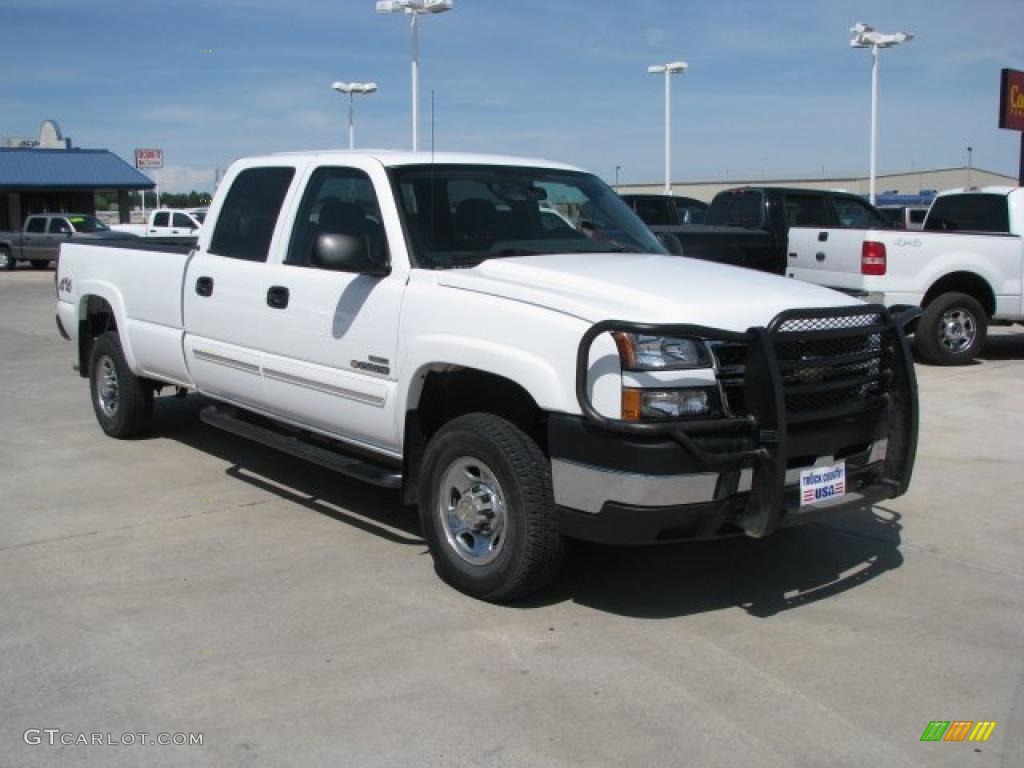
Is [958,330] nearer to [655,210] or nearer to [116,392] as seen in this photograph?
[655,210]

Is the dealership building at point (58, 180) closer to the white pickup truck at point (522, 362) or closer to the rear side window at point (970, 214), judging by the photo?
the rear side window at point (970, 214)

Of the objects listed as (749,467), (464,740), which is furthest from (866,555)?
(464,740)

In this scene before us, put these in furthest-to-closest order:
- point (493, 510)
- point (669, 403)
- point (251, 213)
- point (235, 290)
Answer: point (251, 213), point (235, 290), point (493, 510), point (669, 403)

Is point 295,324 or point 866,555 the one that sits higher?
point 295,324

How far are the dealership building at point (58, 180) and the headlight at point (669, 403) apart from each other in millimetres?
42213

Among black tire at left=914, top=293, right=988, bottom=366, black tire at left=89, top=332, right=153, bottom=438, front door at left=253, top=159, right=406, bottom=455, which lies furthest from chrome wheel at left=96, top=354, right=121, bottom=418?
black tire at left=914, top=293, right=988, bottom=366

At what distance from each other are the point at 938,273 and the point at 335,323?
8483 mm

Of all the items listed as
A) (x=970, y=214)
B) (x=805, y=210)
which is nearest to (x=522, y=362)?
(x=970, y=214)

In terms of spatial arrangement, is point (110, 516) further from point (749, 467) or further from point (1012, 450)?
point (1012, 450)

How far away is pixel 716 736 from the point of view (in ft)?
11.7

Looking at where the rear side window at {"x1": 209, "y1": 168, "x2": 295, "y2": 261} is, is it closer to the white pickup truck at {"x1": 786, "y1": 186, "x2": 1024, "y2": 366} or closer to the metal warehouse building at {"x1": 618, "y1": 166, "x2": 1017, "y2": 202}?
the white pickup truck at {"x1": 786, "y1": 186, "x2": 1024, "y2": 366}

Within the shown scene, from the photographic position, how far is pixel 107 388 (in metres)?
8.06

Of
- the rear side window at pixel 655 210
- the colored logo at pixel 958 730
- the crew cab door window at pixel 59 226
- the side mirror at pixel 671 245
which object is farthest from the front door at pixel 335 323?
the crew cab door window at pixel 59 226

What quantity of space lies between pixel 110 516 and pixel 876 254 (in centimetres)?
869
